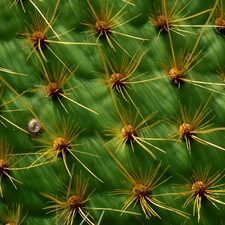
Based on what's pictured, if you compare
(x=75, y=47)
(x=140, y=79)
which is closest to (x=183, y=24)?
(x=140, y=79)

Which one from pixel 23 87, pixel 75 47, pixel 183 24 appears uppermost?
pixel 183 24

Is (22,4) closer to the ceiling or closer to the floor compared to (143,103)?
closer to the ceiling

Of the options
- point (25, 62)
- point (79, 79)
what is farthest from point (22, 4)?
point (79, 79)

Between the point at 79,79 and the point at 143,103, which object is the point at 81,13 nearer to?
the point at 79,79

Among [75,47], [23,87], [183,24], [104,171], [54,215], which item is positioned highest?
[183,24]

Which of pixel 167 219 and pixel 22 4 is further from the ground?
pixel 22 4

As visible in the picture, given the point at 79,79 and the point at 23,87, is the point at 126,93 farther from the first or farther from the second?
the point at 23,87
